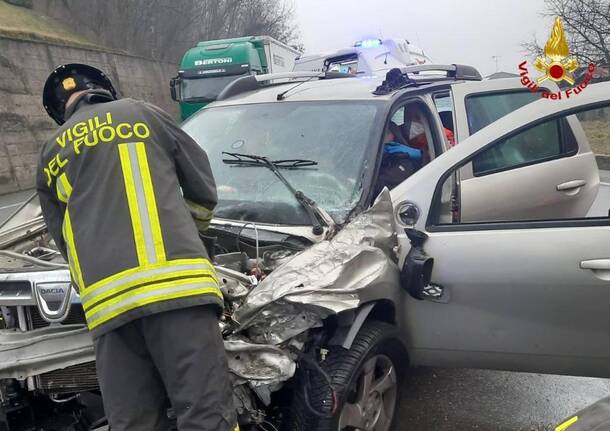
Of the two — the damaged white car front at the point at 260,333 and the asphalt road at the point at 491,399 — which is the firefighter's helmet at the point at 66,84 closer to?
the damaged white car front at the point at 260,333

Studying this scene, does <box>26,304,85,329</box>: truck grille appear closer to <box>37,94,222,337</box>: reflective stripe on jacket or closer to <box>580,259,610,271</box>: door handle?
<box>37,94,222,337</box>: reflective stripe on jacket

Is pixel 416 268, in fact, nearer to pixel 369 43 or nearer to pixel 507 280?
pixel 507 280

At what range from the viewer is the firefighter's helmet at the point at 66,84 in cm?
202

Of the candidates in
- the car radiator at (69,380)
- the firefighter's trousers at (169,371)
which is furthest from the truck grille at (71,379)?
the firefighter's trousers at (169,371)

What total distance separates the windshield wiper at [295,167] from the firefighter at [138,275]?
910 mm

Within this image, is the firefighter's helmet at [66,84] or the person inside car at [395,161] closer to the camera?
the firefighter's helmet at [66,84]

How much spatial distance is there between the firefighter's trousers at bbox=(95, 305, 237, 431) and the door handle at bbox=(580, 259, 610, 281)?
5.24 feet

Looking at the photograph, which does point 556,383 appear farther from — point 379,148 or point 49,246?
point 49,246

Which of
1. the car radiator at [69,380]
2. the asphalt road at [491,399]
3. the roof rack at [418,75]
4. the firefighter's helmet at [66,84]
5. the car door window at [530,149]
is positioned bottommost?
the asphalt road at [491,399]

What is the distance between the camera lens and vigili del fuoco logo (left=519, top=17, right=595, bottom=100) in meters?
2.57

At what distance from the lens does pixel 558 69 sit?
8.59 feet

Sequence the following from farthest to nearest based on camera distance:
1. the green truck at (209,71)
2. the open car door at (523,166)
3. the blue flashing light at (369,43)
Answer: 1. the green truck at (209,71)
2. the blue flashing light at (369,43)
3. the open car door at (523,166)

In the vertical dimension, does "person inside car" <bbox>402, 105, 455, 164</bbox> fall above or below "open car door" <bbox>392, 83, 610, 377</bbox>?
above

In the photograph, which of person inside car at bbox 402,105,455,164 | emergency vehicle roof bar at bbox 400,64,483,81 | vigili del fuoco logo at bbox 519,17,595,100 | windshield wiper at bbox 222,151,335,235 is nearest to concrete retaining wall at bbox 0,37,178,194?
emergency vehicle roof bar at bbox 400,64,483,81
